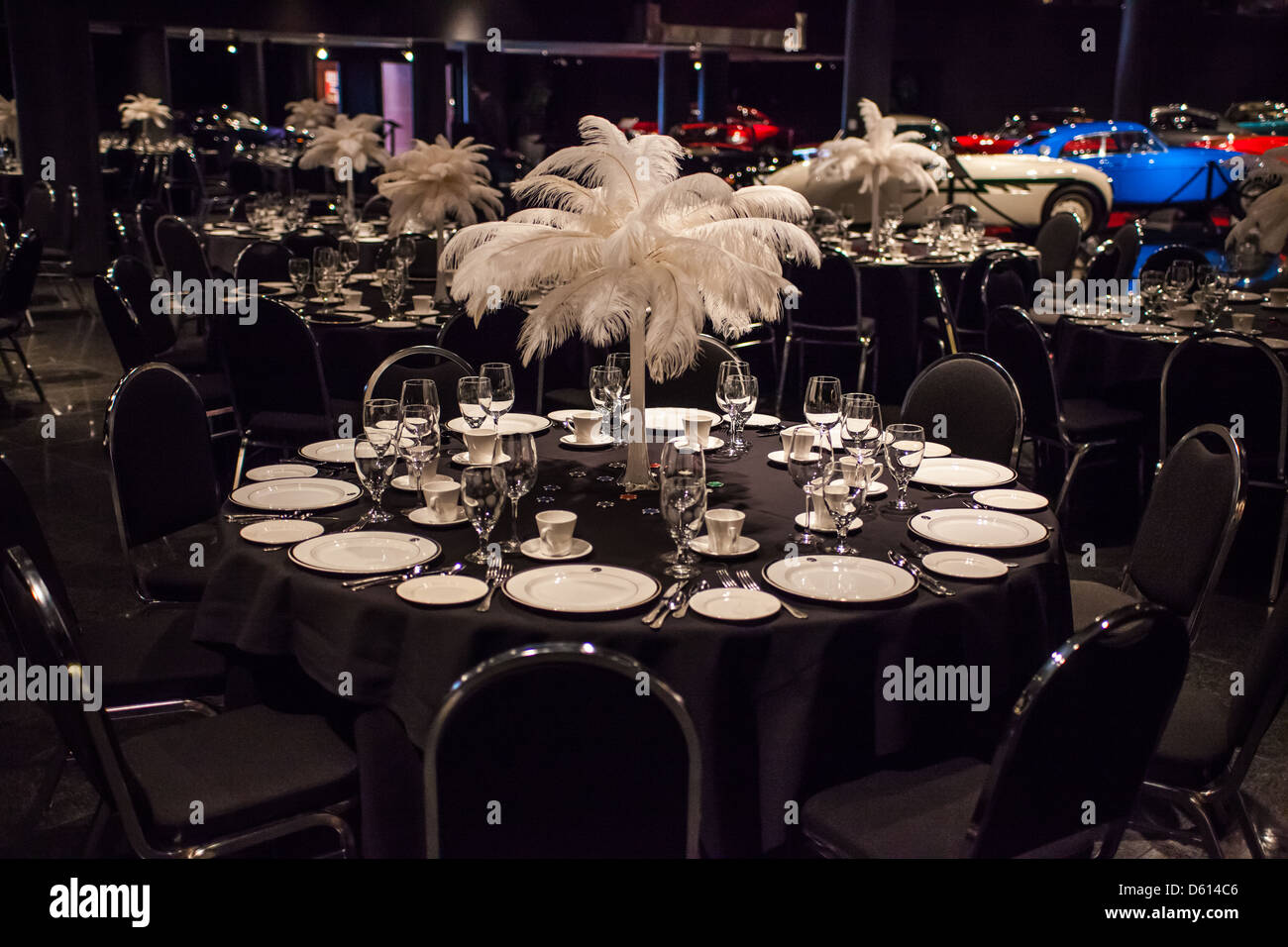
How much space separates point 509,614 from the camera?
215cm

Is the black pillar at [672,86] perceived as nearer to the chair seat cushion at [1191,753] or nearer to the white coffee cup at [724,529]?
the white coffee cup at [724,529]

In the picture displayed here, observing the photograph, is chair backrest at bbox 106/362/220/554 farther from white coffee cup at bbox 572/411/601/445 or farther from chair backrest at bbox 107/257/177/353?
chair backrest at bbox 107/257/177/353

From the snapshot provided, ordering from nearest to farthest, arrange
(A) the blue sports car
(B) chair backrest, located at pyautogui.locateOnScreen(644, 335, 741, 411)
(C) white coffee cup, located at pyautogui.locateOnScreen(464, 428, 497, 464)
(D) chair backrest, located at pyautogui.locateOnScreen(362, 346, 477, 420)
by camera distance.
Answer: (C) white coffee cup, located at pyautogui.locateOnScreen(464, 428, 497, 464), (D) chair backrest, located at pyautogui.locateOnScreen(362, 346, 477, 420), (B) chair backrest, located at pyautogui.locateOnScreen(644, 335, 741, 411), (A) the blue sports car

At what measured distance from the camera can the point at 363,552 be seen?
97.0 inches

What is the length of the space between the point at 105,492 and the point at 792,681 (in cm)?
438

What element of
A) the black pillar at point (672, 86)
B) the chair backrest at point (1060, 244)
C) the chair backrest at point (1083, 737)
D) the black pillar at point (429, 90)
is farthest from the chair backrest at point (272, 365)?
the black pillar at point (672, 86)

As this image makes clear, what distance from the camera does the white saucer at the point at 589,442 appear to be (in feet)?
10.9

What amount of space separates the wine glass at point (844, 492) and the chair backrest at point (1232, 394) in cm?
238

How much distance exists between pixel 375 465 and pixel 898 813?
1.30 m

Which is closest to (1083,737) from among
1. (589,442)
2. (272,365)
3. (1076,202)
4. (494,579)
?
(494,579)

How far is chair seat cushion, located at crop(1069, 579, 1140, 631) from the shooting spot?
3.04 meters

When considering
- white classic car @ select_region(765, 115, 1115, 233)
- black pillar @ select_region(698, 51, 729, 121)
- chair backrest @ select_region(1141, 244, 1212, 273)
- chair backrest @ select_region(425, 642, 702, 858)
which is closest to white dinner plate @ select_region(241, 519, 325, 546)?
chair backrest @ select_region(425, 642, 702, 858)

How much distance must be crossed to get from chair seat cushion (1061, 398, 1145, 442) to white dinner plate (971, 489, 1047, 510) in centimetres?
210
